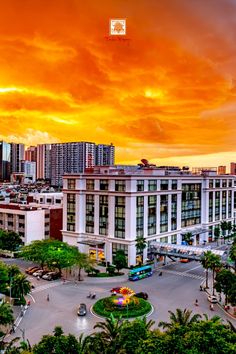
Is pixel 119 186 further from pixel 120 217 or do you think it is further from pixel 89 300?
pixel 89 300

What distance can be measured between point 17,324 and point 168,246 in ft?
124

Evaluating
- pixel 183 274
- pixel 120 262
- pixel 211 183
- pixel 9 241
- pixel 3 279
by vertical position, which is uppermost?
pixel 211 183

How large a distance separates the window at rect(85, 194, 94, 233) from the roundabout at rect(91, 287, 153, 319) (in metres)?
30.1

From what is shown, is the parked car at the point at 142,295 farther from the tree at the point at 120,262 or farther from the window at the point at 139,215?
the window at the point at 139,215

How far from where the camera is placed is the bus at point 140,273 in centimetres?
6538

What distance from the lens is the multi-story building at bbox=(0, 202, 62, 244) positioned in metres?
90.2

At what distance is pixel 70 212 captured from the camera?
8619cm

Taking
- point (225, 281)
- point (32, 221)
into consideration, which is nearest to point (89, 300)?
point (225, 281)

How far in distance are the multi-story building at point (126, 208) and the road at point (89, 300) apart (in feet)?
35.2

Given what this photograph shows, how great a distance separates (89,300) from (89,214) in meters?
30.5

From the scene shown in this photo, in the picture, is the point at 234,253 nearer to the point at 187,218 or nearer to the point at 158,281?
the point at 158,281

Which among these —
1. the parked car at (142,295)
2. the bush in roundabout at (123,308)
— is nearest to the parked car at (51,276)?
the bush in roundabout at (123,308)

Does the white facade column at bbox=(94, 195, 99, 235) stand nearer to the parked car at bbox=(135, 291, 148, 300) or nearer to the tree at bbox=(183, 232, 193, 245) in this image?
the tree at bbox=(183, 232, 193, 245)

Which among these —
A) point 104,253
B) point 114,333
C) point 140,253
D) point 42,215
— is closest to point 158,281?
point 140,253
